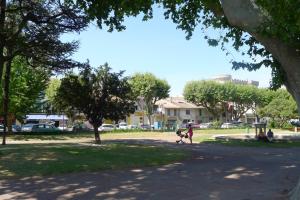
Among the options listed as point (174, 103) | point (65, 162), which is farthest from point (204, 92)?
point (65, 162)

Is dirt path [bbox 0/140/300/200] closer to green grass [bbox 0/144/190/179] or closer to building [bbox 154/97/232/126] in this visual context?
green grass [bbox 0/144/190/179]

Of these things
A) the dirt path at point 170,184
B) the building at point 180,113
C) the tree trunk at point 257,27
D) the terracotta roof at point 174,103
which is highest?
the terracotta roof at point 174,103

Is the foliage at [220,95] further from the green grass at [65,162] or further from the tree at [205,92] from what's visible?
the green grass at [65,162]

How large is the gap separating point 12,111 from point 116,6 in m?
34.4

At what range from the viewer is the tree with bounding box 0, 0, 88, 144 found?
20.6 meters

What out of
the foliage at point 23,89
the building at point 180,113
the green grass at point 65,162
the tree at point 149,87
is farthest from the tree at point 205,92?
the green grass at point 65,162

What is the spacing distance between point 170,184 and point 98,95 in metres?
18.0

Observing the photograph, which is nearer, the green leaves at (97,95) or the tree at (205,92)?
the green leaves at (97,95)

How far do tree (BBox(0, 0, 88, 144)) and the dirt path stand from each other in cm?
883

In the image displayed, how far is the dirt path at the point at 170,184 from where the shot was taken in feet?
35.5

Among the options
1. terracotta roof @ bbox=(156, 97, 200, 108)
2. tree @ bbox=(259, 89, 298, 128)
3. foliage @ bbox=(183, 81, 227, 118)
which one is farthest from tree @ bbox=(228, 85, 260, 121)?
tree @ bbox=(259, 89, 298, 128)

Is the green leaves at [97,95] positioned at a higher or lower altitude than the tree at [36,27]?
lower

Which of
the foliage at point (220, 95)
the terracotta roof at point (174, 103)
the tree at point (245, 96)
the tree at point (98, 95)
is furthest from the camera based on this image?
the terracotta roof at point (174, 103)

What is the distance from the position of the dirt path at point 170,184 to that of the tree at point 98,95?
1368cm
